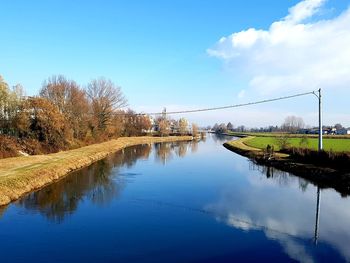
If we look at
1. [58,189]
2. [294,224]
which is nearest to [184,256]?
[294,224]

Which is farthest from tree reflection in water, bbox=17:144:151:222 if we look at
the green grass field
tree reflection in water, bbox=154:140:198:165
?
the green grass field

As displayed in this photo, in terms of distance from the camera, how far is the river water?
11.7m

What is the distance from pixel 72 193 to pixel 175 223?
9092mm

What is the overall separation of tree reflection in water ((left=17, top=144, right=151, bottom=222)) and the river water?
2.2 inches

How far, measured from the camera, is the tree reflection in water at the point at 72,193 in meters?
17.7

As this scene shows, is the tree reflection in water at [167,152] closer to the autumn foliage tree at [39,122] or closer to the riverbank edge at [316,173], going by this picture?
the riverbank edge at [316,173]

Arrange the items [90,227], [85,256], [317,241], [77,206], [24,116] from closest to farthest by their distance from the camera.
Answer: [85,256] → [317,241] → [90,227] → [77,206] → [24,116]

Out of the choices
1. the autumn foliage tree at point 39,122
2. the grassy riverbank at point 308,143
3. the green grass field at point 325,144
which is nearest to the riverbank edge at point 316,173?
the grassy riverbank at point 308,143

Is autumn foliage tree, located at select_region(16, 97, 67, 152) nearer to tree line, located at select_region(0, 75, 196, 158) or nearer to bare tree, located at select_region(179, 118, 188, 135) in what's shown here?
tree line, located at select_region(0, 75, 196, 158)

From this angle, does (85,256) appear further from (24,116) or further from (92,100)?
(92,100)

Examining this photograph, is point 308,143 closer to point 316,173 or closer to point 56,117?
point 316,173

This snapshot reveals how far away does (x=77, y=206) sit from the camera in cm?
1855

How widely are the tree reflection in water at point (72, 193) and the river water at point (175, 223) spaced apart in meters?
0.06

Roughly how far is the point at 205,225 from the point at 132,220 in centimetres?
339
